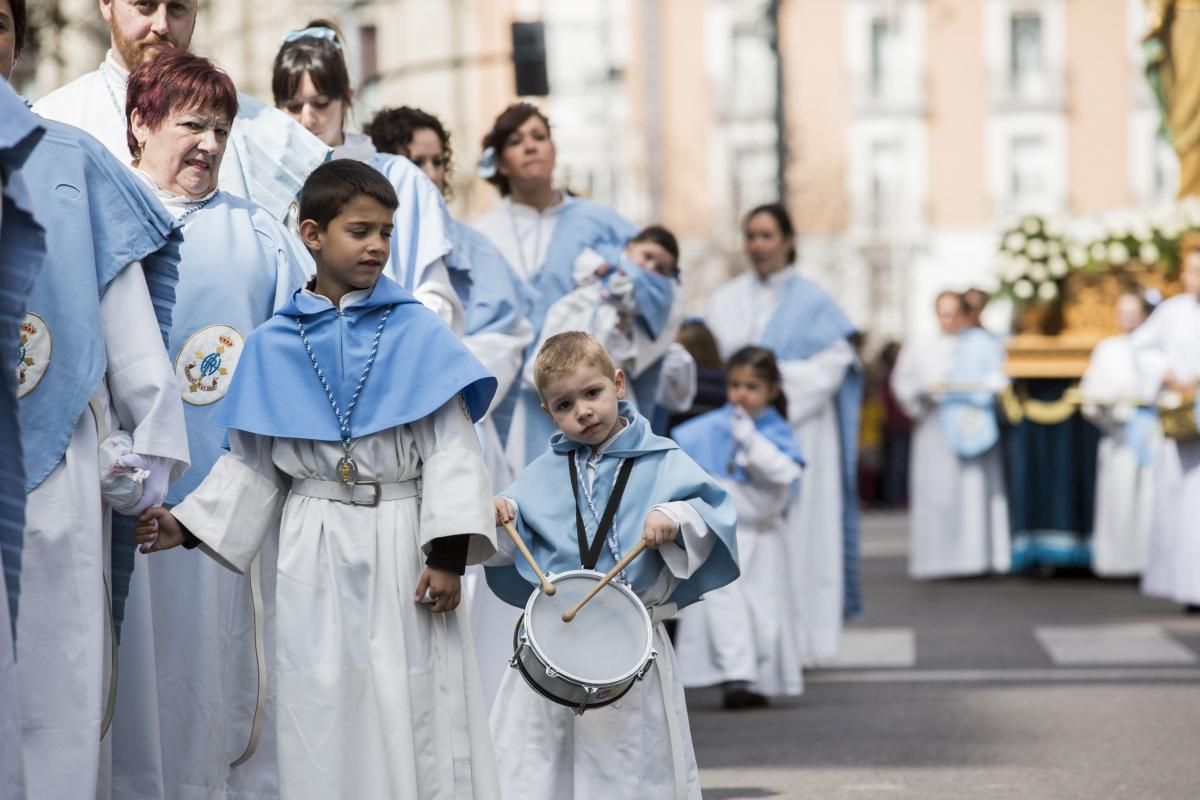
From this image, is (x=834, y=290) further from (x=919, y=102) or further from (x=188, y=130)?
(x=188, y=130)

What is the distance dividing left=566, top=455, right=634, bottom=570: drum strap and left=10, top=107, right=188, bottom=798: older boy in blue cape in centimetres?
107

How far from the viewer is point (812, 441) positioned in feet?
41.0

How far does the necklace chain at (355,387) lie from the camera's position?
5469mm

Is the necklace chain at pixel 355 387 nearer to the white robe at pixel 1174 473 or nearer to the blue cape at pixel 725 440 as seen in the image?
the blue cape at pixel 725 440

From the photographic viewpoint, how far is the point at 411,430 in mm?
5531

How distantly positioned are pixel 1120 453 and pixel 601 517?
12.3 meters

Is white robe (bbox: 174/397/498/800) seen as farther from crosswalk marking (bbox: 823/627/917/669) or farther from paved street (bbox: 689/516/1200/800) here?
crosswalk marking (bbox: 823/627/917/669)

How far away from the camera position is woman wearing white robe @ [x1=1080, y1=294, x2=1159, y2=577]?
17359 mm

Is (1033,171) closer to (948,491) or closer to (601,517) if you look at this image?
(948,491)

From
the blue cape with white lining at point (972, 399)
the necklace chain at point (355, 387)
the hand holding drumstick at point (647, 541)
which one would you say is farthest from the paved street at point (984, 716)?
the blue cape with white lining at point (972, 399)

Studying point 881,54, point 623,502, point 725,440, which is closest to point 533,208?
point 725,440

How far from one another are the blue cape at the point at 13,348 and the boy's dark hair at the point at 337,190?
85cm

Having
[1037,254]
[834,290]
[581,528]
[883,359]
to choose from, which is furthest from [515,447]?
[834,290]

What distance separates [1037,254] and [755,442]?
887 centimetres
